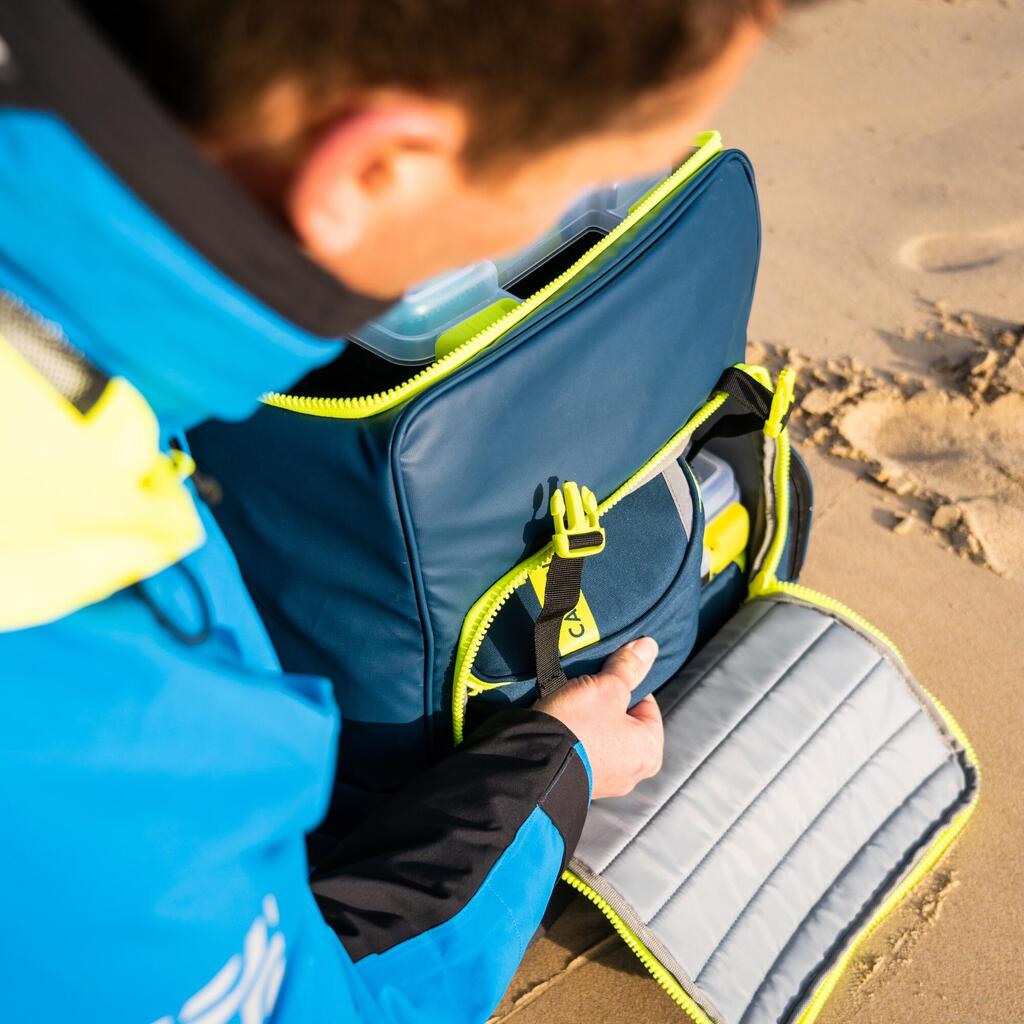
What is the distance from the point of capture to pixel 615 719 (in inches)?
48.9

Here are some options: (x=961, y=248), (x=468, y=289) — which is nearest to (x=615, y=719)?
(x=468, y=289)

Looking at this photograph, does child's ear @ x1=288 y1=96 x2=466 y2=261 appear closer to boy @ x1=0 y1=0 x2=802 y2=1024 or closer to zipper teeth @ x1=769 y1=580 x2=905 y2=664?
boy @ x1=0 y1=0 x2=802 y2=1024

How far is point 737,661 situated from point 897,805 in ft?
0.91

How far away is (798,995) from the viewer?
1.26 m

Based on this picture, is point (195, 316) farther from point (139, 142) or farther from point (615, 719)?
→ point (615, 719)

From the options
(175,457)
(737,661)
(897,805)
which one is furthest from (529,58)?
(897,805)

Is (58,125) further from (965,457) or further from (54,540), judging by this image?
(965,457)

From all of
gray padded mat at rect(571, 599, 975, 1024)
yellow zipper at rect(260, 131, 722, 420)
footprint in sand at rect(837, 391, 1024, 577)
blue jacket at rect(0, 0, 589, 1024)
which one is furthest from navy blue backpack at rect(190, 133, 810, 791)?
footprint in sand at rect(837, 391, 1024, 577)

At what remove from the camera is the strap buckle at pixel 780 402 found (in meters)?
1.35

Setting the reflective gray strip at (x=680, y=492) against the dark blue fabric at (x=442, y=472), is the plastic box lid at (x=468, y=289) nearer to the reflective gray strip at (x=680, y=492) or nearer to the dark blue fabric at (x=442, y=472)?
the dark blue fabric at (x=442, y=472)

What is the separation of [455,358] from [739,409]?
1.68 feet

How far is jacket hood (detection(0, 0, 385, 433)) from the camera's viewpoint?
1.48 ft

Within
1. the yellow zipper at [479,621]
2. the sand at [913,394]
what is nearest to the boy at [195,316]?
the sand at [913,394]

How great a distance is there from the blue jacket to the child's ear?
24 millimetres
